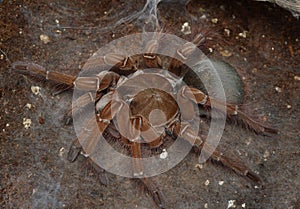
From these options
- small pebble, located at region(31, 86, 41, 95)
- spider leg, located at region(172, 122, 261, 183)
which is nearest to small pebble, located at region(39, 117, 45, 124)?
small pebble, located at region(31, 86, 41, 95)

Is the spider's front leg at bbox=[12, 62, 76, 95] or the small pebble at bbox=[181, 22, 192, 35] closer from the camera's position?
the spider's front leg at bbox=[12, 62, 76, 95]

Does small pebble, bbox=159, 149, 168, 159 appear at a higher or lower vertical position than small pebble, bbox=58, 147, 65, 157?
lower

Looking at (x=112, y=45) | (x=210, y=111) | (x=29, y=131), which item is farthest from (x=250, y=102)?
(x=29, y=131)

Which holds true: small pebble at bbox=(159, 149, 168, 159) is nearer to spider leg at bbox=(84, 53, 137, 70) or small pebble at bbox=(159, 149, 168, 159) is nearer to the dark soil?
the dark soil

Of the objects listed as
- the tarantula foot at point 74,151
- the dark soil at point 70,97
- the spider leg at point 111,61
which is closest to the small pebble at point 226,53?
the dark soil at point 70,97

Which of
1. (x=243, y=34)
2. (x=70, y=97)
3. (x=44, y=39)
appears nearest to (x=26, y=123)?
(x=70, y=97)

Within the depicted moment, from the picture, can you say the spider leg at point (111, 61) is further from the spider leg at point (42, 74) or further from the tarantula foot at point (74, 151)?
the tarantula foot at point (74, 151)

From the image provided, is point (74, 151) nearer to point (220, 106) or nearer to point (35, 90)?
point (35, 90)
